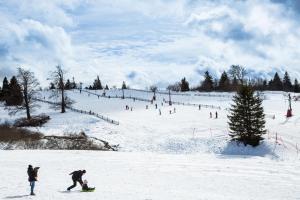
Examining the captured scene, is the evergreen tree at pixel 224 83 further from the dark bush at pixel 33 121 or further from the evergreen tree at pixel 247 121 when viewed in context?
the evergreen tree at pixel 247 121

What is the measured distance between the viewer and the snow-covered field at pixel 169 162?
95.1ft

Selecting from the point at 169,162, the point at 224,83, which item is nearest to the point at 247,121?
the point at 169,162

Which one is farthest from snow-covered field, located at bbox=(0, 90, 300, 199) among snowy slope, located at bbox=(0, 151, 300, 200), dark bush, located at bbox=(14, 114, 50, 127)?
dark bush, located at bbox=(14, 114, 50, 127)

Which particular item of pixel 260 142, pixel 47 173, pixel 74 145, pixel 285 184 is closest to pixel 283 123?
pixel 260 142

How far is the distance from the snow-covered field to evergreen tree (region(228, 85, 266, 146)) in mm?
1171

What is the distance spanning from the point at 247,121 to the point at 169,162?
17.7 meters

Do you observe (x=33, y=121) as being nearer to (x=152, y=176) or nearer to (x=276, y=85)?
(x=152, y=176)

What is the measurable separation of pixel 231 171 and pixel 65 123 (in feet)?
130

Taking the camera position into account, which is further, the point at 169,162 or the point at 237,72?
the point at 237,72

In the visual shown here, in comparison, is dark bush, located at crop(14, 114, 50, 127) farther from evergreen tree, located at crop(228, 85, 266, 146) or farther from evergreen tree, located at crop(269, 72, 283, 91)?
evergreen tree, located at crop(269, 72, 283, 91)

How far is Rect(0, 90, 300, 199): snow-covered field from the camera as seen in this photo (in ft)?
95.1

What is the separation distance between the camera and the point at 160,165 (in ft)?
130

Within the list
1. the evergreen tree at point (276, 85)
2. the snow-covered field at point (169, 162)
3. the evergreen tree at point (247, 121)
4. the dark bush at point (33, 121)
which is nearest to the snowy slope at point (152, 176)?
the snow-covered field at point (169, 162)

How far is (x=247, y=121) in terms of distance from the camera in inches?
2195
